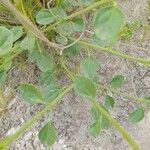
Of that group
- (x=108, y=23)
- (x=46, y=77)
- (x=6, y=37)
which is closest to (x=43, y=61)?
(x=46, y=77)

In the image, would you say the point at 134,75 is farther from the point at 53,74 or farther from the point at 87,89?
the point at 87,89

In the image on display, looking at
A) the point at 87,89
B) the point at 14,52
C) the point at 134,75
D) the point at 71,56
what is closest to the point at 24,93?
the point at 87,89

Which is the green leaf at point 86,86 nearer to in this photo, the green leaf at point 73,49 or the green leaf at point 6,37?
the green leaf at point 6,37

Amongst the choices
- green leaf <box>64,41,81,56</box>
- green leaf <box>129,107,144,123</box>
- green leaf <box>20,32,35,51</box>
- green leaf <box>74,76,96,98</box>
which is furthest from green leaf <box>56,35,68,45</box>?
green leaf <box>74,76,96,98</box>

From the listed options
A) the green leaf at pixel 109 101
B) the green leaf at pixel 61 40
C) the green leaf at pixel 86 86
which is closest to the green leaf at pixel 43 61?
the green leaf at pixel 61 40

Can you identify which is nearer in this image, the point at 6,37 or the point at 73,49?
the point at 6,37

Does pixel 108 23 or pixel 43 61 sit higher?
pixel 108 23

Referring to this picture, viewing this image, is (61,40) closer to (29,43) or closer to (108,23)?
(29,43)
